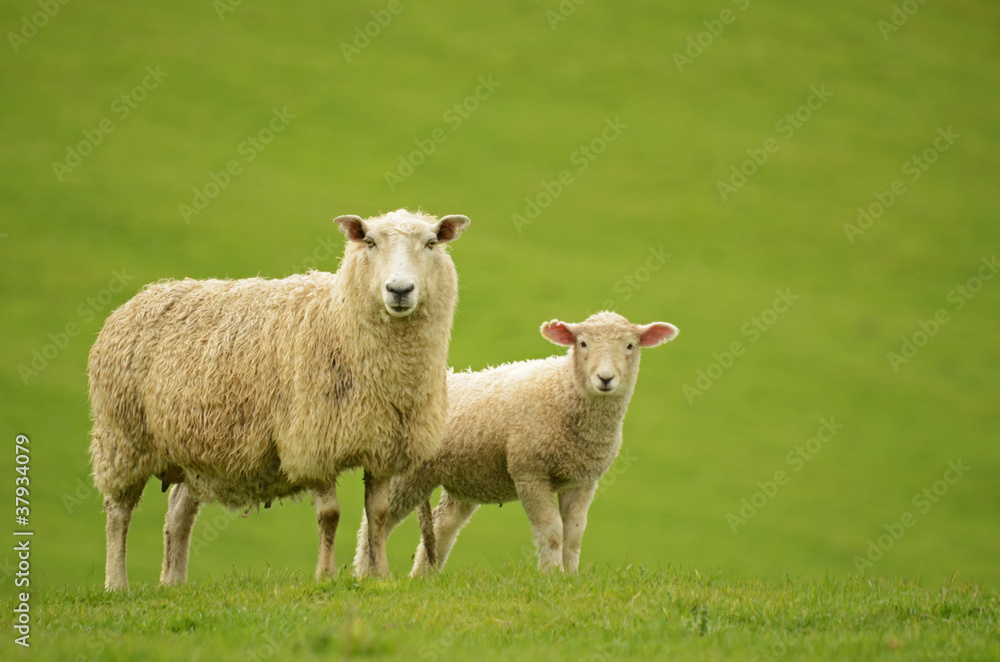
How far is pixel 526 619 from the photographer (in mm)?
5992

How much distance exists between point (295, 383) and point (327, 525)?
108cm

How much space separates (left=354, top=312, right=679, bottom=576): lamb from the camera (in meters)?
8.46

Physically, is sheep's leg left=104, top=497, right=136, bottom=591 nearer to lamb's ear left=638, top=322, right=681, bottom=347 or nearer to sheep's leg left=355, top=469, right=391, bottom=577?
sheep's leg left=355, top=469, right=391, bottom=577

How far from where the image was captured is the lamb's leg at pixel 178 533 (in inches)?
352

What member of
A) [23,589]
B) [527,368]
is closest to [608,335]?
[527,368]

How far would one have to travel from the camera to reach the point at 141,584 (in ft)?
26.1

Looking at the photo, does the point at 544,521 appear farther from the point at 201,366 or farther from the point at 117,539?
the point at 117,539

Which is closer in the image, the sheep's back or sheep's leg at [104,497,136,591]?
the sheep's back

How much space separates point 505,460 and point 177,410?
2.71 m

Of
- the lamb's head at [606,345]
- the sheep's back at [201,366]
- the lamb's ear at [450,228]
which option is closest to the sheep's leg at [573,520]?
the lamb's head at [606,345]

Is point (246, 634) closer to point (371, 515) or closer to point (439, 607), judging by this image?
point (439, 607)

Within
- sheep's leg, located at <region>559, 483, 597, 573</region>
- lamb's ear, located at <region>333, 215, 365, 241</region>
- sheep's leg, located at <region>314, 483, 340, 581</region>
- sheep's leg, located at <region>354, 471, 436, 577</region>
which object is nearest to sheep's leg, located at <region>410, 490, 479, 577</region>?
sheep's leg, located at <region>354, 471, 436, 577</region>

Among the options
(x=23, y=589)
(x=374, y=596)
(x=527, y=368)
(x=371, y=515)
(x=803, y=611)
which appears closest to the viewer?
(x=803, y=611)

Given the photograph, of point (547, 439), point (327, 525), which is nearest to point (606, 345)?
point (547, 439)
